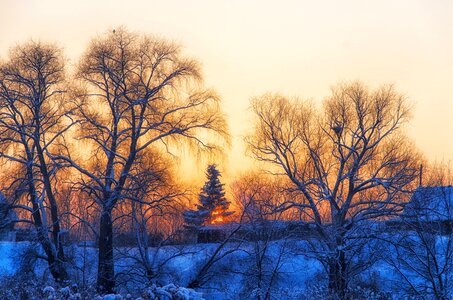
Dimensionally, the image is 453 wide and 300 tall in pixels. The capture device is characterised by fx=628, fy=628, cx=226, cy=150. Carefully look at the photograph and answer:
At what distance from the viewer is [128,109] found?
25.4 meters

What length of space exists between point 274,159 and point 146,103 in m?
7.60

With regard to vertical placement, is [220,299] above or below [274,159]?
below

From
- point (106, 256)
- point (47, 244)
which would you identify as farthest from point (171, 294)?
point (47, 244)

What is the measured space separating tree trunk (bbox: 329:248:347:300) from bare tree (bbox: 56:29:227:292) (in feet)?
21.9

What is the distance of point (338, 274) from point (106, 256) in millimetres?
9325

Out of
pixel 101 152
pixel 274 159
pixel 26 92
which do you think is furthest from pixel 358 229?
pixel 26 92

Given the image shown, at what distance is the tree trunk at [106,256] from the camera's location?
24719 mm

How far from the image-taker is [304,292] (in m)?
25.4

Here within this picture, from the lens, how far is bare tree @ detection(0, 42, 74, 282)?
24.7 m

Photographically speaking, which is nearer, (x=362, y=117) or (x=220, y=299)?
(x=220, y=299)

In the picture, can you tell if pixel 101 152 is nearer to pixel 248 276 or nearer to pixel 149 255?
pixel 149 255

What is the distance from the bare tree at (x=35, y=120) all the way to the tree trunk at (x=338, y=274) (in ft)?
35.1

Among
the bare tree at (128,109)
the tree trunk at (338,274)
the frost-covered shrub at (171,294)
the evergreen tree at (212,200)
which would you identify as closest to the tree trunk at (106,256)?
the bare tree at (128,109)

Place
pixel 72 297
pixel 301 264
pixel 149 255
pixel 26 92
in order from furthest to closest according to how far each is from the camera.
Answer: pixel 301 264, pixel 149 255, pixel 26 92, pixel 72 297
